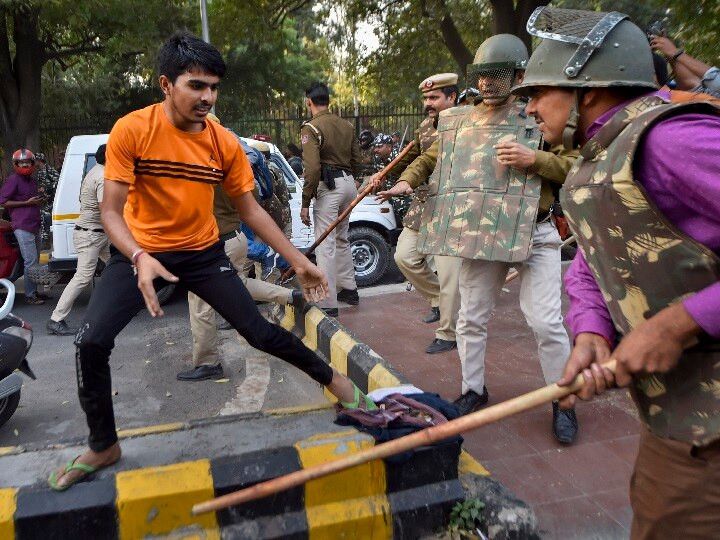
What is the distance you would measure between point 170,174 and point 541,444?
2328 mm

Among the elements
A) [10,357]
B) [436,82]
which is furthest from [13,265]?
[436,82]

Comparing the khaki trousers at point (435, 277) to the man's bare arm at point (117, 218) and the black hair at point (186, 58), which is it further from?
the man's bare arm at point (117, 218)

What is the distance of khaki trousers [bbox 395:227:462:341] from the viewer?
17.6 ft

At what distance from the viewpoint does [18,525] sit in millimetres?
2684

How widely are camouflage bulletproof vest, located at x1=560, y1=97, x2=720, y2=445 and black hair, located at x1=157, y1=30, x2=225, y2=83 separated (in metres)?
2.00

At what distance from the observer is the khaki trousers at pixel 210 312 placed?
16.8ft

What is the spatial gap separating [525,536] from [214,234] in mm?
2030

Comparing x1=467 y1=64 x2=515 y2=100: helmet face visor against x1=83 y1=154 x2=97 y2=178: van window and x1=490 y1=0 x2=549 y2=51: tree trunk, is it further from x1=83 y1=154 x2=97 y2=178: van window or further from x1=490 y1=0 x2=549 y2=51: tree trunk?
x1=490 y1=0 x2=549 y2=51: tree trunk

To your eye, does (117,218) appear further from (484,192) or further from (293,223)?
(293,223)

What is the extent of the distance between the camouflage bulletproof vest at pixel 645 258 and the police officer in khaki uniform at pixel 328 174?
4.88 metres

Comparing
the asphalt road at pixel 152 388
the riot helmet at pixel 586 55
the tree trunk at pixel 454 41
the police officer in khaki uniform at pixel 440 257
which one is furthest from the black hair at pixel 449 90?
the tree trunk at pixel 454 41

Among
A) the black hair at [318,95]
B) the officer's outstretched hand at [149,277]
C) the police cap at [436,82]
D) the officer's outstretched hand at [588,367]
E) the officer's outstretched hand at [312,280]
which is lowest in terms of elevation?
the officer's outstretched hand at [312,280]

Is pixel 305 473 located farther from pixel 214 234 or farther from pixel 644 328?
pixel 214 234

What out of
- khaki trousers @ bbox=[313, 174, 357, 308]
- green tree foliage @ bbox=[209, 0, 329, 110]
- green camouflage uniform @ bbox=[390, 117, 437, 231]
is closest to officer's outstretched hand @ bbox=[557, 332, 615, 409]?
green camouflage uniform @ bbox=[390, 117, 437, 231]
